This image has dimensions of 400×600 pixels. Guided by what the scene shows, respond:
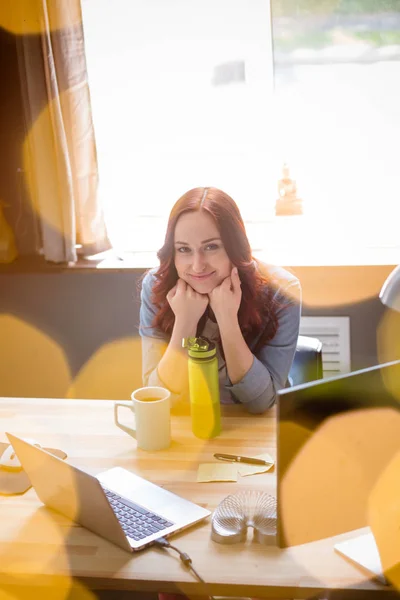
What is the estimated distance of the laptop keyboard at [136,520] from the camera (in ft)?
3.73

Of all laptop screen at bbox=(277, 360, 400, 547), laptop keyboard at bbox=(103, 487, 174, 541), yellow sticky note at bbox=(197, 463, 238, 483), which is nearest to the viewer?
laptop screen at bbox=(277, 360, 400, 547)

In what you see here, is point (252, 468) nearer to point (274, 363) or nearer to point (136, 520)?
point (136, 520)

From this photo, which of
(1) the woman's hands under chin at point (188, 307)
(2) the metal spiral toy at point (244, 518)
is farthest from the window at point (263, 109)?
(2) the metal spiral toy at point (244, 518)

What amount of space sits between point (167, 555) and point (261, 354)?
0.78 metres

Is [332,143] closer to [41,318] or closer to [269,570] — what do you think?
[41,318]

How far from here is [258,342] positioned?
1.83 m

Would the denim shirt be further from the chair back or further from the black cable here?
the black cable

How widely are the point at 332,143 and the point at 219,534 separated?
1956 millimetres

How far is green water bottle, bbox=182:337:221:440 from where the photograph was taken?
1462mm

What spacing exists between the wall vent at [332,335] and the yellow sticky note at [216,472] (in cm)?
133

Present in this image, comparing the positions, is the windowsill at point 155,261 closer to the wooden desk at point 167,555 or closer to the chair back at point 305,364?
the chair back at point 305,364

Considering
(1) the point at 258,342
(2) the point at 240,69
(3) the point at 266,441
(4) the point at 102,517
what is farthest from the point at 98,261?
(4) the point at 102,517

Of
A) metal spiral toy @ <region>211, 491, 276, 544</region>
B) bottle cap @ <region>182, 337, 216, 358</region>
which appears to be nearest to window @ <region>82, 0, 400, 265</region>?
bottle cap @ <region>182, 337, 216, 358</region>

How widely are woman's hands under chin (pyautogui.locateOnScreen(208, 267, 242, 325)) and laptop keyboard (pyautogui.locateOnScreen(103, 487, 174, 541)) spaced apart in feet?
2.02
